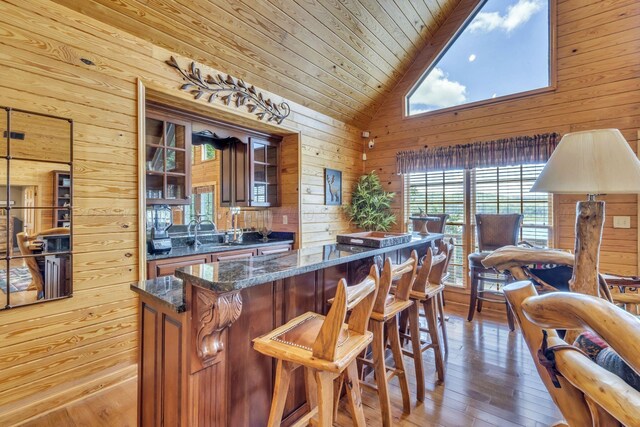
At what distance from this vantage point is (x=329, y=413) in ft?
3.79

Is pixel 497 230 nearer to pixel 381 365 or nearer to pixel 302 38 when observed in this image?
pixel 381 365

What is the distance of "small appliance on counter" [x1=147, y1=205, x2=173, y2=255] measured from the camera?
2756mm

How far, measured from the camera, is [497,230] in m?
3.64

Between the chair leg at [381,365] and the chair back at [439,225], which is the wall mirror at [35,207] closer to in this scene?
the chair leg at [381,365]

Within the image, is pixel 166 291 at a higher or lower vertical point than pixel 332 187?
lower

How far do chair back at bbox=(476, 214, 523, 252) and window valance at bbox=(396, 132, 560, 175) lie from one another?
713 millimetres

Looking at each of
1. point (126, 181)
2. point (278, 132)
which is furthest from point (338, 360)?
point (278, 132)

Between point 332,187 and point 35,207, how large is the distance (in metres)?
3.35

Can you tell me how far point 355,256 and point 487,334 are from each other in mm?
2338

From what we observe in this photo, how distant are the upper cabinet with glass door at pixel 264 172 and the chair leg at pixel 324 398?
9.77 ft

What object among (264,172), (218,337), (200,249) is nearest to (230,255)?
(200,249)

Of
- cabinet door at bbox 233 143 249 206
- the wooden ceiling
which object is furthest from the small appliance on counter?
the wooden ceiling

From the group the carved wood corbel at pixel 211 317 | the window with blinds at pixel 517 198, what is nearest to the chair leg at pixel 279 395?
the carved wood corbel at pixel 211 317

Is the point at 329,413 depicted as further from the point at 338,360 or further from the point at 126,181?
the point at 126,181
